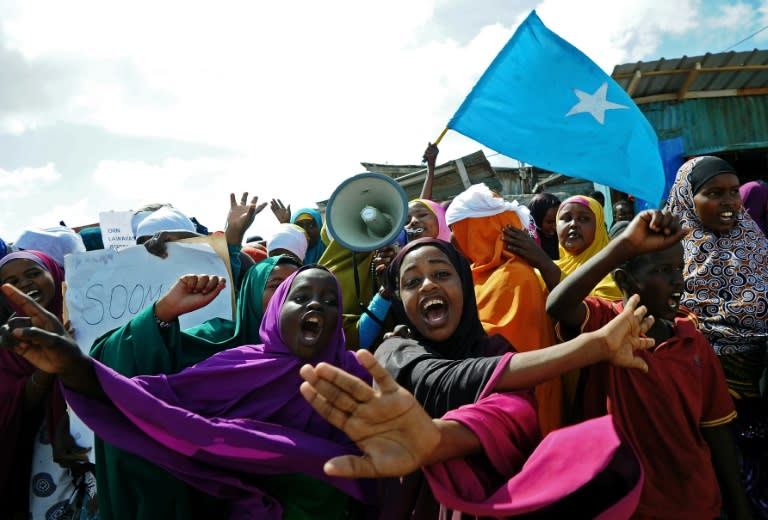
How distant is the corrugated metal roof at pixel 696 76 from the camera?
8.48 meters

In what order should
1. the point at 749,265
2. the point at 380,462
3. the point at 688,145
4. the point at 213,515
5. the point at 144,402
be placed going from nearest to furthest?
the point at 380,462, the point at 144,402, the point at 213,515, the point at 749,265, the point at 688,145

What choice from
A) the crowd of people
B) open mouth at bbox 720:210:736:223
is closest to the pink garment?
the crowd of people

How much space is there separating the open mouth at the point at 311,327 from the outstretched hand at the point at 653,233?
1.34 meters

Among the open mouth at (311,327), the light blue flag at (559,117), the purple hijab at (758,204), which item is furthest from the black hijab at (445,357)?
the purple hijab at (758,204)

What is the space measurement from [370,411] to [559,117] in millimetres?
3438

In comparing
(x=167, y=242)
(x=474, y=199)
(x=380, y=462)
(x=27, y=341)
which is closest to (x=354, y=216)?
(x=474, y=199)

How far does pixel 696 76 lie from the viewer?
891 centimetres

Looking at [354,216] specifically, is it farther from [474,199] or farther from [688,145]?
[688,145]

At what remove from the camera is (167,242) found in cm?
337

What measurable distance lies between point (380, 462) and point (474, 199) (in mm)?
2254

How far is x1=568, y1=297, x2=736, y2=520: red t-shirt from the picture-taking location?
2.12m

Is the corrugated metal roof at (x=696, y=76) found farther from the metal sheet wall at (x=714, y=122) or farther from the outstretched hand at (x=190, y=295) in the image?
the outstretched hand at (x=190, y=295)

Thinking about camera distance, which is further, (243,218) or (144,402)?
(243,218)

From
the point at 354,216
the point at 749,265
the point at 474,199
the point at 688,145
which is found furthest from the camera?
the point at 688,145
